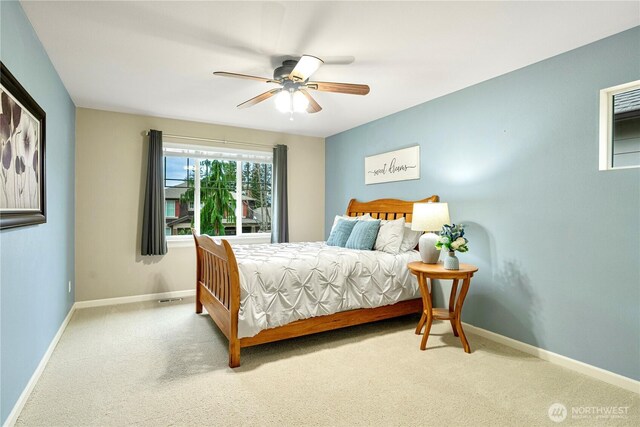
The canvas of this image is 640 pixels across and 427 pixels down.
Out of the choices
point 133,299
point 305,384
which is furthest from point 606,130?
point 133,299

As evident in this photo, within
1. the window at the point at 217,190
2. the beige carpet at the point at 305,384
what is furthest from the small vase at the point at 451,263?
the window at the point at 217,190

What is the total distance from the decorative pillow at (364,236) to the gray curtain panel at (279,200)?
1549mm

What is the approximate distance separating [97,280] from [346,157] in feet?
12.4

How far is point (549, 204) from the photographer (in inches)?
107

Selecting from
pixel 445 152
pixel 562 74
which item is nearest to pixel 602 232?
pixel 562 74

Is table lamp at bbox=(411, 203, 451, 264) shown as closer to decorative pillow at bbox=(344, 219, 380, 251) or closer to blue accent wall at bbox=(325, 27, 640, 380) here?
blue accent wall at bbox=(325, 27, 640, 380)

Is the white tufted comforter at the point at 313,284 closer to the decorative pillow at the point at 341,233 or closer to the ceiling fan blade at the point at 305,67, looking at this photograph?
the decorative pillow at the point at 341,233

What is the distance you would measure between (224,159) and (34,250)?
3.04 meters

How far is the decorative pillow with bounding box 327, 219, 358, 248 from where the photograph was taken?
13.3 feet

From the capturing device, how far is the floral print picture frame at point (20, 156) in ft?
5.69

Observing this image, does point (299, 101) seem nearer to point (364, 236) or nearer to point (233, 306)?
point (364, 236)

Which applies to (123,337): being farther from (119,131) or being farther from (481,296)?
(481,296)

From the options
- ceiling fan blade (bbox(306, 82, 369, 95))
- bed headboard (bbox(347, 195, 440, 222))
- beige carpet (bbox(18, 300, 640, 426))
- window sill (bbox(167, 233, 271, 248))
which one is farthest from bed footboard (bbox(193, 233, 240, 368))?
bed headboard (bbox(347, 195, 440, 222))

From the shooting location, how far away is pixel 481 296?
10.7 feet
